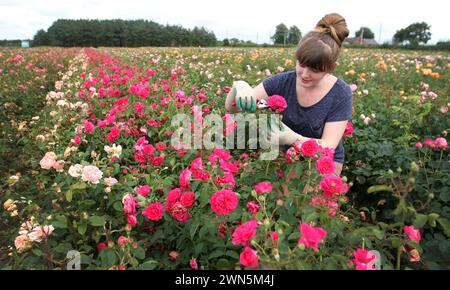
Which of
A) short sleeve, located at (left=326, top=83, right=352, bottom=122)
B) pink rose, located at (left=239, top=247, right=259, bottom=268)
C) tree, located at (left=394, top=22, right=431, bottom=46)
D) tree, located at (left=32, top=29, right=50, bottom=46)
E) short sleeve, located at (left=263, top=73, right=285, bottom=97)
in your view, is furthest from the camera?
tree, located at (left=394, top=22, right=431, bottom=46)

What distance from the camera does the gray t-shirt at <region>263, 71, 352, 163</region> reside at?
208 centimetres

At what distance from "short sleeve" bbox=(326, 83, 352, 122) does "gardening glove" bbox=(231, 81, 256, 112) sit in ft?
1.82

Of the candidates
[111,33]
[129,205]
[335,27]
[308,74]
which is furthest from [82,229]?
[111,33]

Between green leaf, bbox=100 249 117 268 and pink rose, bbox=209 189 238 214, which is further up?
pink rose, bbox=209 189 238 214

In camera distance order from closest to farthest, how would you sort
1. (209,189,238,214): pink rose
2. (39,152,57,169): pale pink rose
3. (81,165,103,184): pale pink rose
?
(209,189,238,214): pink rose
(81,165,103,184): pale pink rose
(39,152,57,169): pale pink rose

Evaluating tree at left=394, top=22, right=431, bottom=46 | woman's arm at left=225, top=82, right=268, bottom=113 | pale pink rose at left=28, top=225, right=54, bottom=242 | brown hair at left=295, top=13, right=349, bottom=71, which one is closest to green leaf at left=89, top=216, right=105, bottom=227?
pale pink rose at left=28, top=225, right=54, bottom=242

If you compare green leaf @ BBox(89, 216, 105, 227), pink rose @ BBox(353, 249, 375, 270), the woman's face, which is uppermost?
the woman's face

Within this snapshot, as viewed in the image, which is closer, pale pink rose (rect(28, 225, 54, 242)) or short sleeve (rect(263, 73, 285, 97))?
pale pink rose (rect(28, 225, 54, 242))

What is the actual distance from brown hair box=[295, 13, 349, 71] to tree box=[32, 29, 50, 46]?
4315 centimetres

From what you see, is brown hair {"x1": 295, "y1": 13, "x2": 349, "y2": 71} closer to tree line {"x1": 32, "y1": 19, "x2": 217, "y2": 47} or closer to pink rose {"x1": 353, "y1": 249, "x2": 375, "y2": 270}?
→ pink rose {"x1": 353, "y1": 249, "x2": 375, "y2": 270}

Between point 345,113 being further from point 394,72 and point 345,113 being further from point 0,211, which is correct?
point 394,72

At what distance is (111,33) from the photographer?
1527 inches

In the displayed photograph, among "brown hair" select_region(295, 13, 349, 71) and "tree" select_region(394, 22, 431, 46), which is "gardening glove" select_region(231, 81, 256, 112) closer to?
"brown hair" select_region(295, 13, 349, 71)
